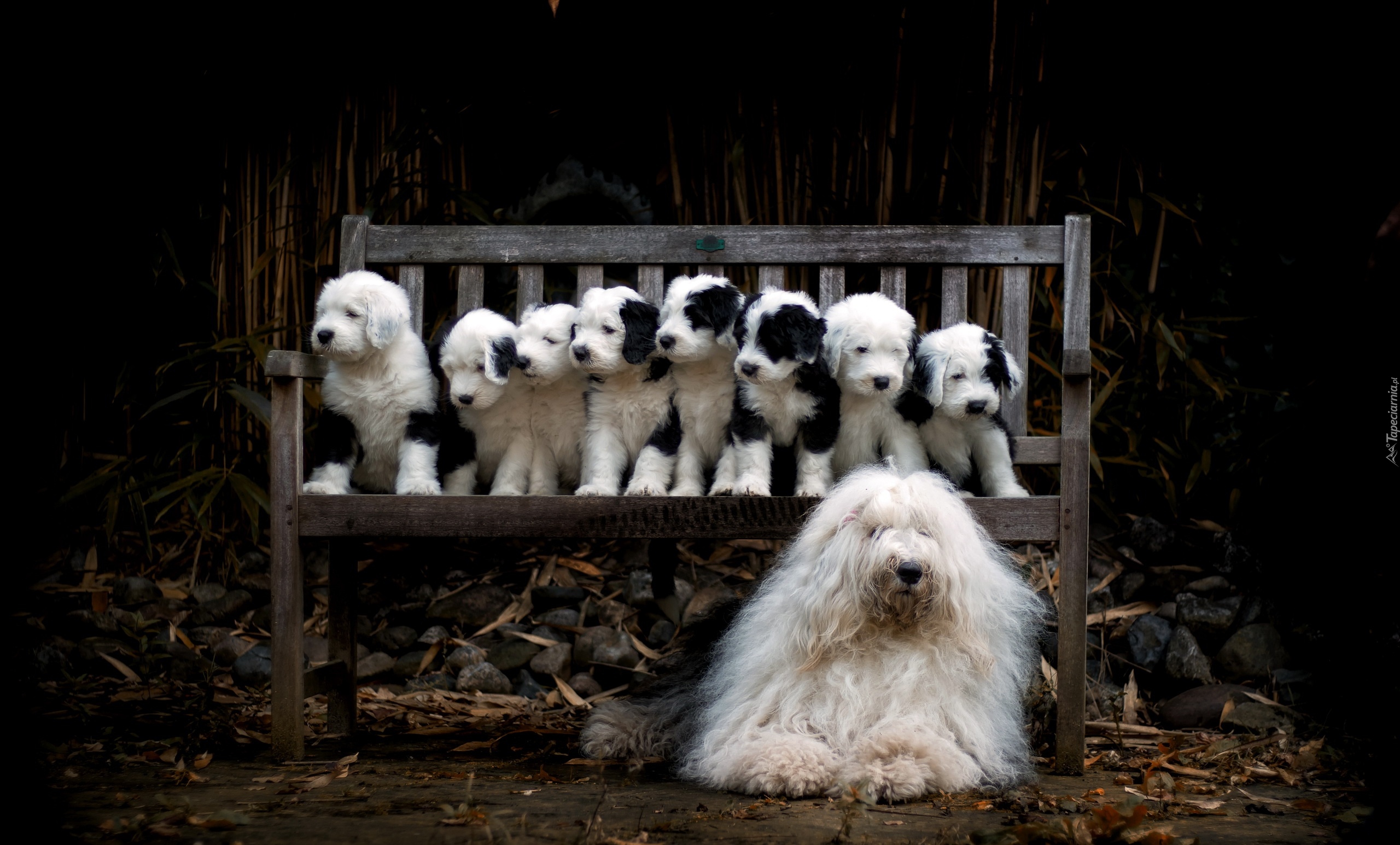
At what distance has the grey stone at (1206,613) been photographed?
435 cm

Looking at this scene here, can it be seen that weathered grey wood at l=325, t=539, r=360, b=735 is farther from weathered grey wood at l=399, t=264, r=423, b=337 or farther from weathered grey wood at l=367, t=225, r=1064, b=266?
weathered grey wood at l=367, t=225, r=1064, b=266

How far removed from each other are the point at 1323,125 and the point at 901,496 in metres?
2.99

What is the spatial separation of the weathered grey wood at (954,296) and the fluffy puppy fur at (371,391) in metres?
1.73

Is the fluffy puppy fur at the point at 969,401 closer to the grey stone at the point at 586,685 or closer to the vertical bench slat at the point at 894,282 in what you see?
the vertical bench slat at the point at 894,282

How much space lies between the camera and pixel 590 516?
3305mm

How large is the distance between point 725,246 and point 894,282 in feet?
1.92

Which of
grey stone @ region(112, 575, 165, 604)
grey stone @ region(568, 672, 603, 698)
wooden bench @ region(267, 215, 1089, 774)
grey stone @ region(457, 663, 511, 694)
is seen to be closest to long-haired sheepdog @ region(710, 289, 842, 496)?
wooden bench @ region(267, 215, 1089, 774)

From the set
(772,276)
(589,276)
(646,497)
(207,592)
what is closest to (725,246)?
(772,276)

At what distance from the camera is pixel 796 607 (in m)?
3.08

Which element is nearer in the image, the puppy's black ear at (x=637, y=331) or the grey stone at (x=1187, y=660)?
the puppy's black ear at (x=637, y=331)

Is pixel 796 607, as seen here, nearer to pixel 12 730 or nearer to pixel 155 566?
pixel 12 730

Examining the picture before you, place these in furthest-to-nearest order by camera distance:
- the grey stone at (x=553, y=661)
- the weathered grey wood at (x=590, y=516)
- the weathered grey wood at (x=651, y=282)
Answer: the grey stone at (x=553, y=661) → the weathered grey wood at (x=651, y=282) → the weathered grey wood at (x=590, y=516)

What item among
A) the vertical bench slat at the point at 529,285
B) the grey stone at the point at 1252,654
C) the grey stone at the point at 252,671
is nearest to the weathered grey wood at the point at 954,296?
the vertical bench slat at the point at 529,285

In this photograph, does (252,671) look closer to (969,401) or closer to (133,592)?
(133,592)
